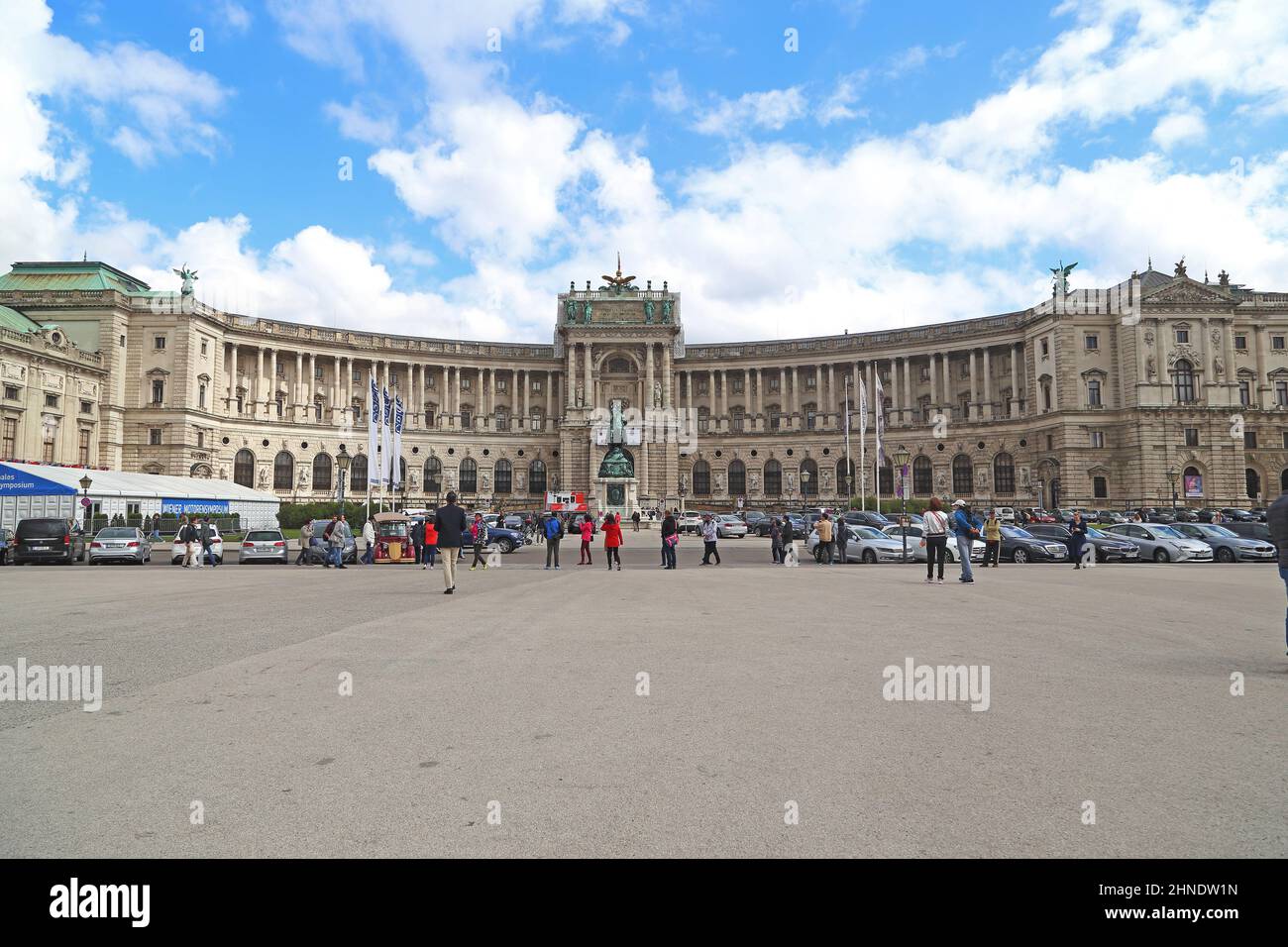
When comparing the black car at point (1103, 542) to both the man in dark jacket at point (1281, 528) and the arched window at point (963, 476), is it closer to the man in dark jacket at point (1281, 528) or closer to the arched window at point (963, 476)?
the man in dark jacket at point (1281, 528)

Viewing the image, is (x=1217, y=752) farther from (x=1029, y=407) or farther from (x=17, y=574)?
(x=1029, y=407)

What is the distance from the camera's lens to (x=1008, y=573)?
24672 millimetres

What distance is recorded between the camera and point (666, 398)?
93438 millimetres

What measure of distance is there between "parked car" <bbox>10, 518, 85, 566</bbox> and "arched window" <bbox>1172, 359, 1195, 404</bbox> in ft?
278

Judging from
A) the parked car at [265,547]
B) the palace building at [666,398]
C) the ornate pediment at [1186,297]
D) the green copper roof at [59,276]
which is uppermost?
the green copper roof at [59,276]

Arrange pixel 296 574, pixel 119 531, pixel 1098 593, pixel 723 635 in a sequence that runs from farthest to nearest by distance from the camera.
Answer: pixel 119 531
pixel 296 574
pixel 1098 593
pixel 723 635

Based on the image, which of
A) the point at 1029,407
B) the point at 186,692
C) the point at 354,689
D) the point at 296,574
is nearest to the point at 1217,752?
the point at 354,689

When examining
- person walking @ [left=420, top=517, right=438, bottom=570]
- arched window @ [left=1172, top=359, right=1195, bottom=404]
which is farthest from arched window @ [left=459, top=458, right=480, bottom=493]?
arched window @ [left=1172, top=359, right=1195, bottom=404]

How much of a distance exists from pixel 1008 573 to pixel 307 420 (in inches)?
3118

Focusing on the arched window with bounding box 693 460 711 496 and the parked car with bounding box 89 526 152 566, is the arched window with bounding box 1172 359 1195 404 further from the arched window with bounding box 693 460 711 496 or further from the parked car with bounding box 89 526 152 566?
the parked car with bounding box 89 526 152 566

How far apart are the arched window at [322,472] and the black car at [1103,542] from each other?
74.7 meters

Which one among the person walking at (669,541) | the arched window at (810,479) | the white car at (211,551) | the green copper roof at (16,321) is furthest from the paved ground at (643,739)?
the arched window at (810,479)

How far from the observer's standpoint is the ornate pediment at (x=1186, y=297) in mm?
72625
